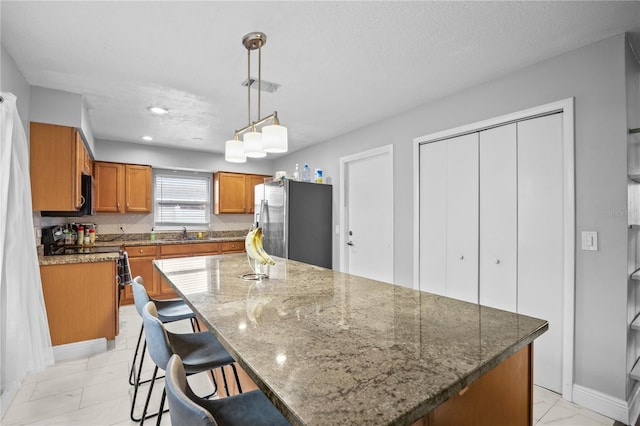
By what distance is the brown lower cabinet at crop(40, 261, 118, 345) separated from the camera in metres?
2.79

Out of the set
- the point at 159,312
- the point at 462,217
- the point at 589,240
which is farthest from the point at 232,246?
the point at 589,240

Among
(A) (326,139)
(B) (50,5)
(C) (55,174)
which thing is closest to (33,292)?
(C) (55,174)

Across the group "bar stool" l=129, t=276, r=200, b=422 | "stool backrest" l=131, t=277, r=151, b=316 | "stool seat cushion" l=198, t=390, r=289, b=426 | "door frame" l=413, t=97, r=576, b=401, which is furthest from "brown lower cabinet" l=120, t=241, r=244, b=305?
"door frame" l=413, t=97, r=576, b=401

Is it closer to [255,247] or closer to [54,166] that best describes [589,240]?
[255,247]

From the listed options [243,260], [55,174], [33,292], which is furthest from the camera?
[55,174]

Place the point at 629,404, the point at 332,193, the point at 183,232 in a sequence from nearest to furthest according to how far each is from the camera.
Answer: the point at 629,404 < the point at 332,193 < the point at 183,232

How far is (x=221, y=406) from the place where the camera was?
102 cm

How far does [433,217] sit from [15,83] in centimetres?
375

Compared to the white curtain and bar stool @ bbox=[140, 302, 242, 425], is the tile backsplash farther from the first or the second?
bar stool @ bbox=[140, 302, 242, 425]

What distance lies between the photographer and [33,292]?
2166 mm

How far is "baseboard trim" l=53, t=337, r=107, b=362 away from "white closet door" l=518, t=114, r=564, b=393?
376 centimetres

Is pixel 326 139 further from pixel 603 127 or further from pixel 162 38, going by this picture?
pixel 603 127

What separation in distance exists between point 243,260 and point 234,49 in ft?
5.34

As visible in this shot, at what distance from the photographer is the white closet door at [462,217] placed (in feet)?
9.35
